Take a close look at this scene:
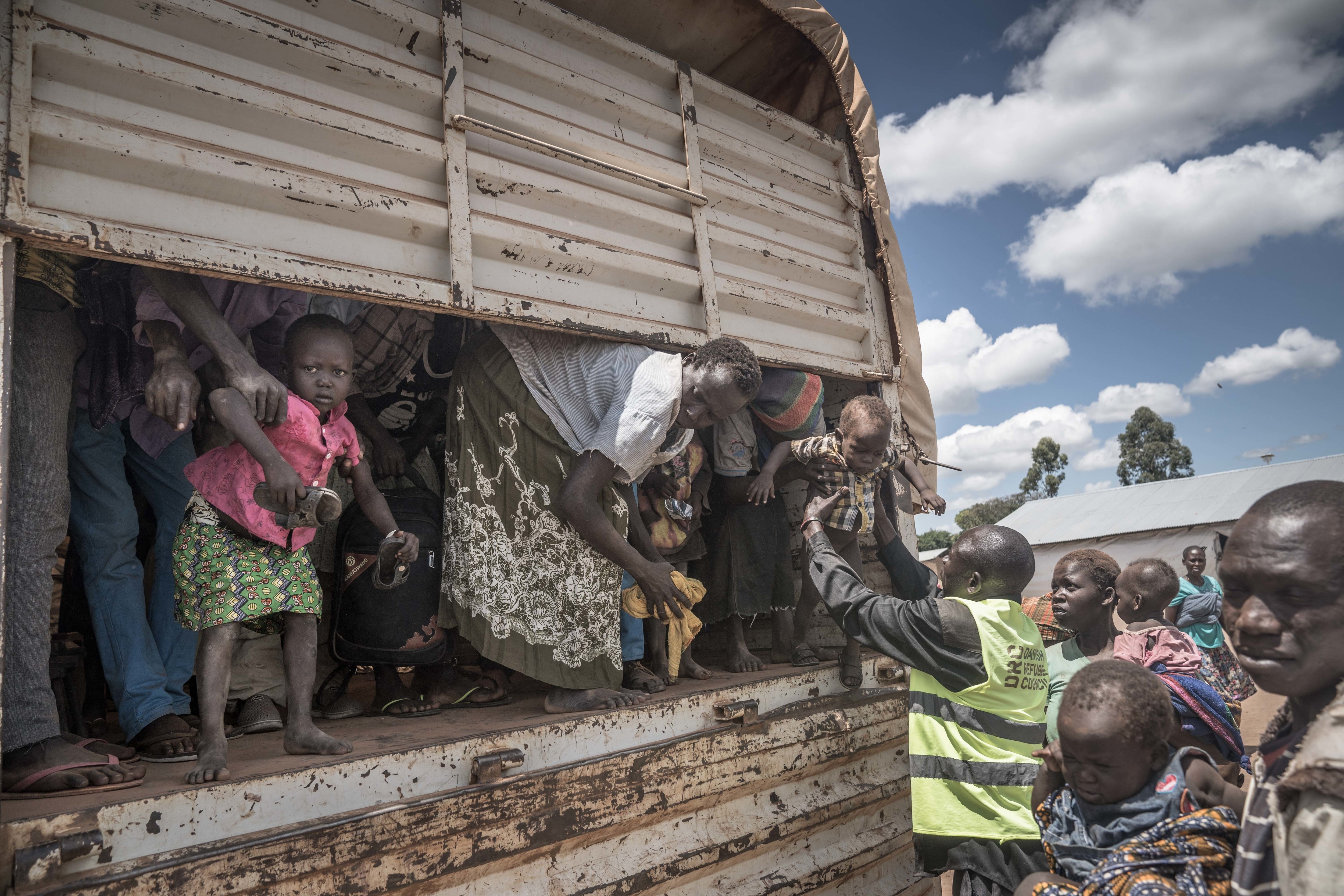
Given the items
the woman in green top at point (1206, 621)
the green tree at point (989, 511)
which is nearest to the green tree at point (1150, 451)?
the green tree at point (989, 511)

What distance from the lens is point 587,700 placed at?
235 cm

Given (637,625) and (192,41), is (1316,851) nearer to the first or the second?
(637,625)

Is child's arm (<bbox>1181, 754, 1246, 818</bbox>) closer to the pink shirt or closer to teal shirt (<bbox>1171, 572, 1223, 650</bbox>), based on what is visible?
the pink shirt

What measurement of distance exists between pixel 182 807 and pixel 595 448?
1.36 m

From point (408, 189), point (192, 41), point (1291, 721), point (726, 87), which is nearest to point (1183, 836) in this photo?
point (1291, 721)

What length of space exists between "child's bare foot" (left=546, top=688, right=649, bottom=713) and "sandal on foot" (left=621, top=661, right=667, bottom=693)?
0.77 feet

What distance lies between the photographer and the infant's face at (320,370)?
2.04 m

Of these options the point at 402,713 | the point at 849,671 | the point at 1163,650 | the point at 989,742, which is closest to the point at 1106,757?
the point at 989,742

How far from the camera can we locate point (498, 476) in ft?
8.17

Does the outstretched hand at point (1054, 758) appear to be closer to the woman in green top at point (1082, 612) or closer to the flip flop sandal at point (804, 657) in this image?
the woman in green top at point (1082, 612)

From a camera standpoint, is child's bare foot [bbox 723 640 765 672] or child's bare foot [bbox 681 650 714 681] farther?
child's bare foot [bbox 723 640 765 672]

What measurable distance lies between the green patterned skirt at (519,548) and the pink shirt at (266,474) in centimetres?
49

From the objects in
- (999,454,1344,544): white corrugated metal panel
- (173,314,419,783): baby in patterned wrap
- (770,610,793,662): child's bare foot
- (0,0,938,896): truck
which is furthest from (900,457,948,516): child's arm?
(999,454,1344,544): white corrugated metal panel

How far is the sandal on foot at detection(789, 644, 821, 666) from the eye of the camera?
10.7 feet
